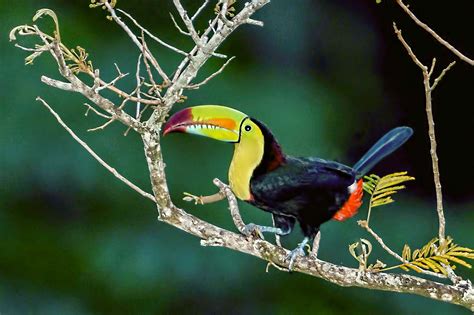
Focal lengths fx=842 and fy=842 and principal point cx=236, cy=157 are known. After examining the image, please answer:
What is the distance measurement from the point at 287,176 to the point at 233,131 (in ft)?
0.59

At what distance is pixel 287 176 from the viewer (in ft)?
6.23

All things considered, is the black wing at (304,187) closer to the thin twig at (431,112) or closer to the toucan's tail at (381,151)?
the toucan's tail at (381,151)

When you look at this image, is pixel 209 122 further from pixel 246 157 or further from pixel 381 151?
pixel 381 151

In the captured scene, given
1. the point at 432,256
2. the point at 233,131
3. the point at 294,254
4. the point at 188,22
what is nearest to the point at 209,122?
the point at 233,131

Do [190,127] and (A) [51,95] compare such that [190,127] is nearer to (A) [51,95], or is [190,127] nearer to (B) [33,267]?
(A) [51,95]

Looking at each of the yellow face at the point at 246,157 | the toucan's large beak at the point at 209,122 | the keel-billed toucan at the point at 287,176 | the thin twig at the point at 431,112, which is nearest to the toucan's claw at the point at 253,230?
the keel-billed toucan at the point at 287,176

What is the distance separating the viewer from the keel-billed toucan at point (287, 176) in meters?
1.82

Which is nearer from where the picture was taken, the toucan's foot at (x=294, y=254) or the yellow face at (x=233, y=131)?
the yellow face at (x=233, y=131)

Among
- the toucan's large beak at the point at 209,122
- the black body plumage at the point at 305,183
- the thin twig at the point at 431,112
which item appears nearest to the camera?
the thin twig at the point at 431,112

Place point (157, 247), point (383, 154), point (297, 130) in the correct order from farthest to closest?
point (157, 247)
point (297, 130)
point (383, 154)

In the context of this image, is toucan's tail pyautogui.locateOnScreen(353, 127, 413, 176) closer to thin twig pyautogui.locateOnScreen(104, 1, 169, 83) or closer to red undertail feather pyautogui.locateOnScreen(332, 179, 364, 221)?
red undertail feather pyautogui.locateOnScreen(332, 179, 364, 221)

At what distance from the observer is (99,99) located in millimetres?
1713

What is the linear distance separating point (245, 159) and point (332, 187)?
0.70 ft

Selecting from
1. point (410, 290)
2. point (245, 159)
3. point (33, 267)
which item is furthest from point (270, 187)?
point (33, 267)
